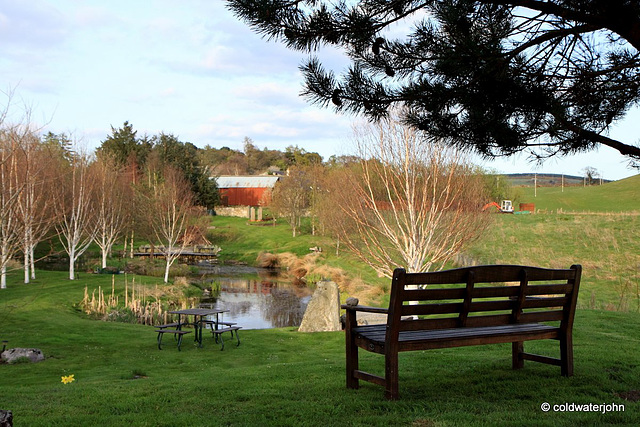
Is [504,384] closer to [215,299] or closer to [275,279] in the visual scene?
[215,299]

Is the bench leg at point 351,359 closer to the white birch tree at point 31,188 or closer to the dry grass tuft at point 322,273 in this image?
the white birch tree at point 31,188

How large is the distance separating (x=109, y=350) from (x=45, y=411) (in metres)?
6.80

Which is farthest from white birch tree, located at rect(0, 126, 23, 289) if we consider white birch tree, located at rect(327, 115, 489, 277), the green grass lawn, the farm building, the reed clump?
the farm building

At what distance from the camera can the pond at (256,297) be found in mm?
19422

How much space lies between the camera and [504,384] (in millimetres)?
5148

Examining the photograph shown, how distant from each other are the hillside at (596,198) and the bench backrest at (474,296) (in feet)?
203

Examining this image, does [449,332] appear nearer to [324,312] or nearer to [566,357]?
[566,357]

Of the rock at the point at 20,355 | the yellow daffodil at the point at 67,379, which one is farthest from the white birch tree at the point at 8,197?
the yellow daffodil at the point at 67,379

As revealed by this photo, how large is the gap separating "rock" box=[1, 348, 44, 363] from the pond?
814 cm

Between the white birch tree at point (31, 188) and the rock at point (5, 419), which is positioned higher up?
the white birch tree at point (31, 188)

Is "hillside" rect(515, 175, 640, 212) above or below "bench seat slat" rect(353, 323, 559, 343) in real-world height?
above

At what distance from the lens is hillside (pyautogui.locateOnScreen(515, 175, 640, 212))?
63425 millimetres

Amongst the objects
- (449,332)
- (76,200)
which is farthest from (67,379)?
(76,200)

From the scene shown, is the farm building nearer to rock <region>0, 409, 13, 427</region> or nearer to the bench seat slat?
the bench seat slat
